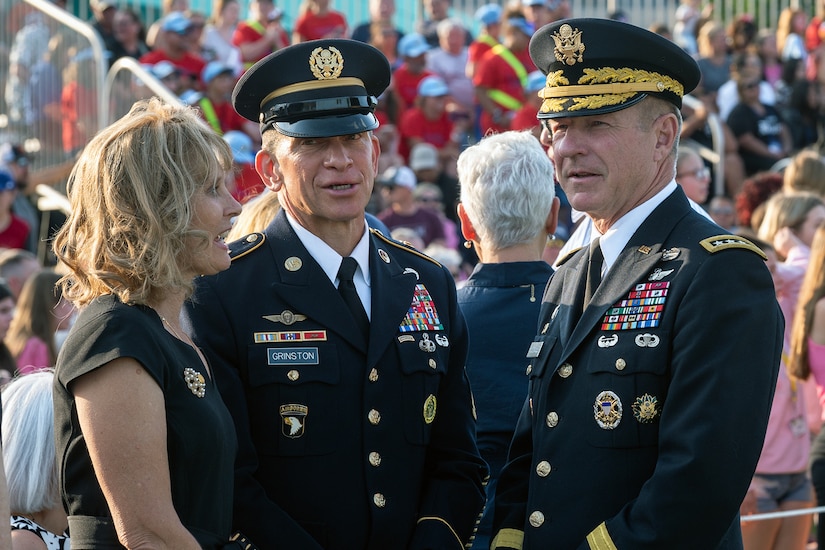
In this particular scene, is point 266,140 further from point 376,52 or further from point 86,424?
point 86,424

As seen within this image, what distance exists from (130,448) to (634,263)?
130cm

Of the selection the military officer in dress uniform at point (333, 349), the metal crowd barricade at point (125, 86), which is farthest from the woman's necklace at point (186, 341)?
the metal crowd barricade at point (125, 86)

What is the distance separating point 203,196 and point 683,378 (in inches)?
48.5

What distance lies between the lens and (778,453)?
19.4ft

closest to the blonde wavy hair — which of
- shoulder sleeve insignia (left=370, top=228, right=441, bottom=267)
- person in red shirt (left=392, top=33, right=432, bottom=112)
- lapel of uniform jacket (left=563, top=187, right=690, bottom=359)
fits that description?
shoulder sleeve insignia (left=370, top=228, right=441, bottom=267)

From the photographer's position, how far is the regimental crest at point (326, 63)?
11.6 feet

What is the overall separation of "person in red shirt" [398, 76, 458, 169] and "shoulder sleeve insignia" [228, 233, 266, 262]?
8554 millimetres

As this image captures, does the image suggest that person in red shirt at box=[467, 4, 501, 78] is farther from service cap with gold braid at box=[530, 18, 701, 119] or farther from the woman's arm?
the woman's arm

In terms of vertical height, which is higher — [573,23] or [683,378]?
[573,23]

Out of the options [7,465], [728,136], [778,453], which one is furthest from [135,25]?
[7,465]

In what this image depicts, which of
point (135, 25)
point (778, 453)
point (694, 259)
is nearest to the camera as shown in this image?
point (694, 259)

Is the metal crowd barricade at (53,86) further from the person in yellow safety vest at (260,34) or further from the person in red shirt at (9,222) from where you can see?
the person in yellow safety vest at (260,34)

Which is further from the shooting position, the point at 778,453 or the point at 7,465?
the point at 778,453

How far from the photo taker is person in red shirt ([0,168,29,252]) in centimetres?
952
